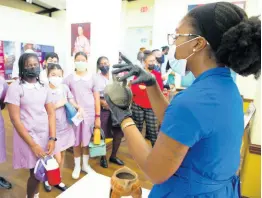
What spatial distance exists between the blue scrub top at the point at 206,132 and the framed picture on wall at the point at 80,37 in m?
2.34

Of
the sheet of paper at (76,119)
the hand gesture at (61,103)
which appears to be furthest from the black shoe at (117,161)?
the hand gesture at (61,103)

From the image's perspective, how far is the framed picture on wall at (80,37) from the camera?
2.72 m

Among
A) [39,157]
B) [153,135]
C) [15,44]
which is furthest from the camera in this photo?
[15,44]

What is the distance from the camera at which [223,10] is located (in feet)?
2.06

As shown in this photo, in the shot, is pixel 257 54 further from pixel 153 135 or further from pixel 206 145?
pixel 153 135

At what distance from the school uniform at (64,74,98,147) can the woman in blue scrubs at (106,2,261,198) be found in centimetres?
159

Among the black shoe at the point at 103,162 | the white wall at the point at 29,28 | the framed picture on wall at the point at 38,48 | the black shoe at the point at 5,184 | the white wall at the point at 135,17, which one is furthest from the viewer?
the framed picture on wall at the point at 38,48

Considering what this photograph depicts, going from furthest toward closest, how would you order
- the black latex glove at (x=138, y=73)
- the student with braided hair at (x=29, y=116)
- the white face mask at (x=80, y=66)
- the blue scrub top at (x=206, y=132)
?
the white face mask at (x=80, y=66)
the student with braided hair at (x=29, y=116)
the black latex glove at (x=138, y=73)
the blue scrub top at (x=206, y=132)

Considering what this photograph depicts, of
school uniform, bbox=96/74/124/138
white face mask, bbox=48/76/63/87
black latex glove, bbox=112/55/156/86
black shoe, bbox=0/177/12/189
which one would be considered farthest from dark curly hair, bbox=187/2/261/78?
black shoe, bbox=0/177/12/189

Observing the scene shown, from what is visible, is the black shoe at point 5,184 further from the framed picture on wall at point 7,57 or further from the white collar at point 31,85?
the framed picture on wall at point 7,57

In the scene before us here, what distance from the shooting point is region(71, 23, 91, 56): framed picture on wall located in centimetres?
272

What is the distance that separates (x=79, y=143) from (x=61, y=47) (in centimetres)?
576

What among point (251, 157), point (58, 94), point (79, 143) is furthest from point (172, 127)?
point (79, 143)

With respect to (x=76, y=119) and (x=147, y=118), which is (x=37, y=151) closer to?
(x=76, y=119)
